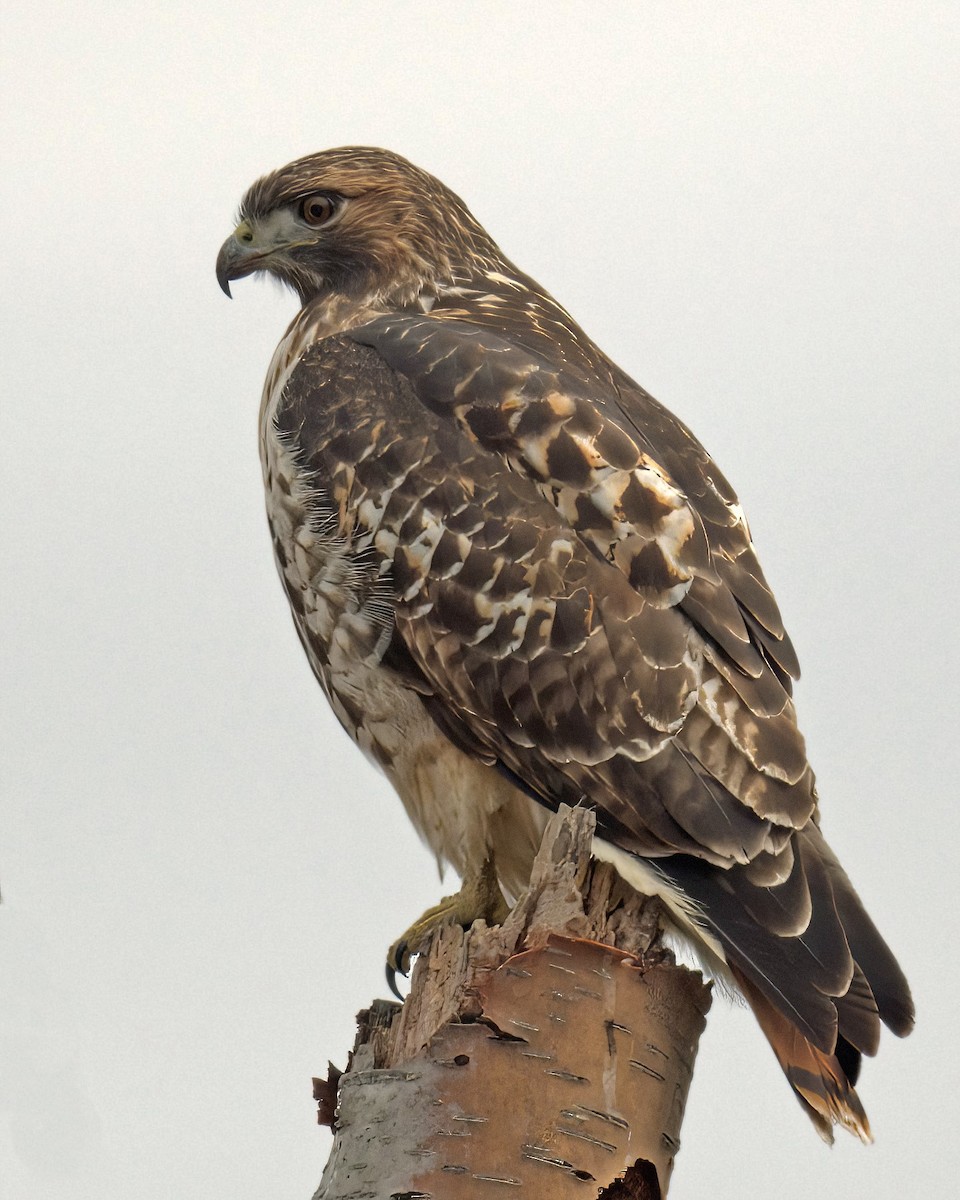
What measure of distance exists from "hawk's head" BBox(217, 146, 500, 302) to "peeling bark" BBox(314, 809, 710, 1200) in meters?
2.54

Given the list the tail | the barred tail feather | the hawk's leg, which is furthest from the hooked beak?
the barred tail feather

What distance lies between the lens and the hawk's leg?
5.10m

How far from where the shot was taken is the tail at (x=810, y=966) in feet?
13.8

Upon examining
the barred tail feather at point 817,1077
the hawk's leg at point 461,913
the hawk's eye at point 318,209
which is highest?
the hawk's eye at point 318,209

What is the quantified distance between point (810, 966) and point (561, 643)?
1107mm

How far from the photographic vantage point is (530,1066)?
12.2 feet

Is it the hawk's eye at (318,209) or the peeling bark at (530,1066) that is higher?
the hawk's eye at (318,209)

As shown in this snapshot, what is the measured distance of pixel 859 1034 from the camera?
4.23m

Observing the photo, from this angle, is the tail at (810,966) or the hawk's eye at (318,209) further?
the hawk's eye at (318,209)

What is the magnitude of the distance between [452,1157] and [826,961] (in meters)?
1.19

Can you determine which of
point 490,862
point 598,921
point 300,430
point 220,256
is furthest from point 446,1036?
point 220,256

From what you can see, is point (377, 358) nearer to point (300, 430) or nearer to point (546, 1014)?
point (300, 430)

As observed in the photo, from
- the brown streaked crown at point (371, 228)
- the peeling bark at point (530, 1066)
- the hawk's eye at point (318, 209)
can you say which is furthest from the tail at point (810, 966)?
the hawk's eye at point (318, 209)

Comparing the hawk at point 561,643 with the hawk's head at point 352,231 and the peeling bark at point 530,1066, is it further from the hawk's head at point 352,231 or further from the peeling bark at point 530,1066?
the hawk's head at point 352,231
